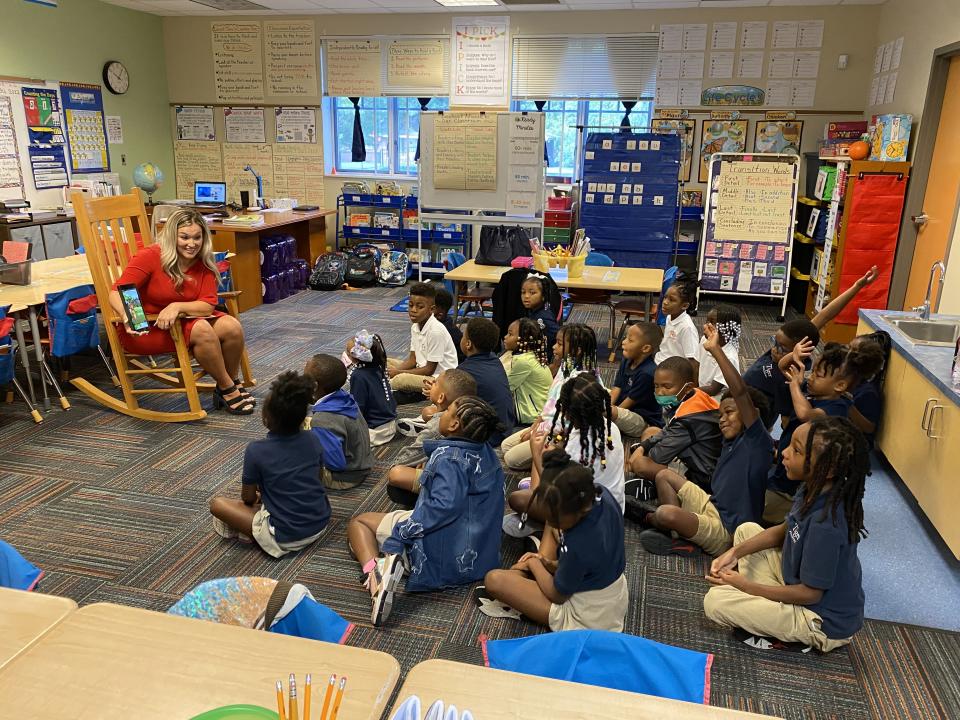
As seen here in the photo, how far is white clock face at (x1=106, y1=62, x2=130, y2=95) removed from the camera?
25.2ft

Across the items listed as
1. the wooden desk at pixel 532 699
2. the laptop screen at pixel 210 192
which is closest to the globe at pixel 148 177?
the laptop screen at pixel 210 192

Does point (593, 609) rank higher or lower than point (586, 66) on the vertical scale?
lower

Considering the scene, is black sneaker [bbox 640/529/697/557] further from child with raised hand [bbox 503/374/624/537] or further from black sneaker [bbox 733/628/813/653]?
black sneaker [bbox 733/628/813/653]

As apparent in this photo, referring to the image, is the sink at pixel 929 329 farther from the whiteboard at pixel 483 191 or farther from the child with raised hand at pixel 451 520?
the whiteboard at pixel 483 191

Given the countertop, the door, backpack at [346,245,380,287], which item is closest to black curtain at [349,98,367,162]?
backpack at [346,245,380,287]

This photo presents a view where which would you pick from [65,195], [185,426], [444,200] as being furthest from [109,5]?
[185,426]

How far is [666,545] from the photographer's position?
9.24ft

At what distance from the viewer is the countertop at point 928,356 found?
2.83 m

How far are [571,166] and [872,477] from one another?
5.37 meters

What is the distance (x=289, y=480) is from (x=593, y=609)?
46.3 inches

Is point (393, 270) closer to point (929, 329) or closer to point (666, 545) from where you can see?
point (929, 329)

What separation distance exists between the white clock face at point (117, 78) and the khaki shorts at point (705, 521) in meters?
7.61

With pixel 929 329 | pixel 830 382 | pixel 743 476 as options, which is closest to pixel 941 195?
pixel 929 329

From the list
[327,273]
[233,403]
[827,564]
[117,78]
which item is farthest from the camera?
[117,78]
